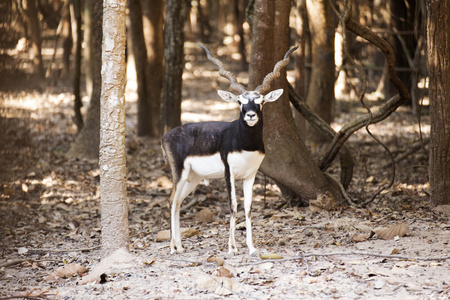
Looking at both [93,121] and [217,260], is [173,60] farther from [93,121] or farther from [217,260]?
[217,260]

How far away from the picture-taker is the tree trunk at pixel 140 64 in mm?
13914

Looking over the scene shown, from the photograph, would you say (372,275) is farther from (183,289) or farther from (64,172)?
(64,172)

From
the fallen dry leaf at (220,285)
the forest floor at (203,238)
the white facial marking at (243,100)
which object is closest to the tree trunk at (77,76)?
the forest floor at (203,238)

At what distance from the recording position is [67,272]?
620cm

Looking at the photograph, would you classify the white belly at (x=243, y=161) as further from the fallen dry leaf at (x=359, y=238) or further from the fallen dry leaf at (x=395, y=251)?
the fallen dry leaf at (x=395, y=251)

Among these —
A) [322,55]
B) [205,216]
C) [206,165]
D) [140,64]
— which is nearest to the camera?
[206,165]

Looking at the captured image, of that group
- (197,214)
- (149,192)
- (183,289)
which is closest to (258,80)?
(197,214)

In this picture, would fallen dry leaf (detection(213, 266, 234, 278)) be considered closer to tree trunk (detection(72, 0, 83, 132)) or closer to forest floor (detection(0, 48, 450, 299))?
forest floor (detection(0, 48, 450, 299))

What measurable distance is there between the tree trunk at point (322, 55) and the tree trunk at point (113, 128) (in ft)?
22.9

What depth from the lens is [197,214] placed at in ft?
28.6

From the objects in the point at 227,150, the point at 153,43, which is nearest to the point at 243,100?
the point at 227,150

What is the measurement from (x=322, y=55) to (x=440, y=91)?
4.92m

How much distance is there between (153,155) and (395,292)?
8348 mm

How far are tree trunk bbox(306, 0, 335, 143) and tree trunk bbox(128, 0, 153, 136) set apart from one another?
12.9 feet
